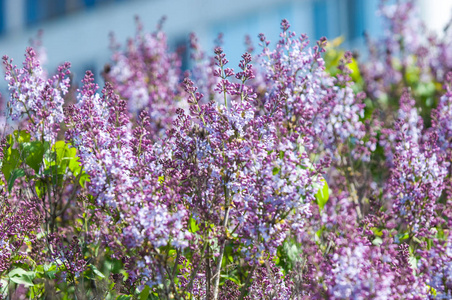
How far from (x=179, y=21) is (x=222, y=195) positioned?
19.0 meters

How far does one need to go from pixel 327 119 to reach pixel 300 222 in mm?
1485

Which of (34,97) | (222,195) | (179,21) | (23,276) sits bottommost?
(23,276)

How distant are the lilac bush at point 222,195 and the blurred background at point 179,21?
10642 mm

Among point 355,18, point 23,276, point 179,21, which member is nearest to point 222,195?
point 23,276

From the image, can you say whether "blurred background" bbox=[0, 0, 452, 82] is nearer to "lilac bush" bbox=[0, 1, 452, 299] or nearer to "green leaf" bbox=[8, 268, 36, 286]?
"lilac bush" bbox=[0, 1, 452, 299]

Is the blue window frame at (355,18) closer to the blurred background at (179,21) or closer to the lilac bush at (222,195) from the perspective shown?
the blurred background at (179,21)

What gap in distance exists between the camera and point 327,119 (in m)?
4.45

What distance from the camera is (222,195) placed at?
3.21 meters

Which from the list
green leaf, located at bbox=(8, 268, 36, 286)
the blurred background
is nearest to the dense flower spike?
green leaf, located at bbox=(8, 268, 36, 286)

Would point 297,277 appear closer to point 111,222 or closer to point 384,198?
point 111,222

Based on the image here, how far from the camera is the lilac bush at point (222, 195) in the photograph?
277cm

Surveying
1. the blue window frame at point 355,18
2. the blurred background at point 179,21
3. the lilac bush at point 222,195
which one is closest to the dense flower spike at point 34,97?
the lilac bush at point 222,195

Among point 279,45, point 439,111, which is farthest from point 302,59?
point 439,111

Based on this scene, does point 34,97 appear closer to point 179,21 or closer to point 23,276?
point 23,276
